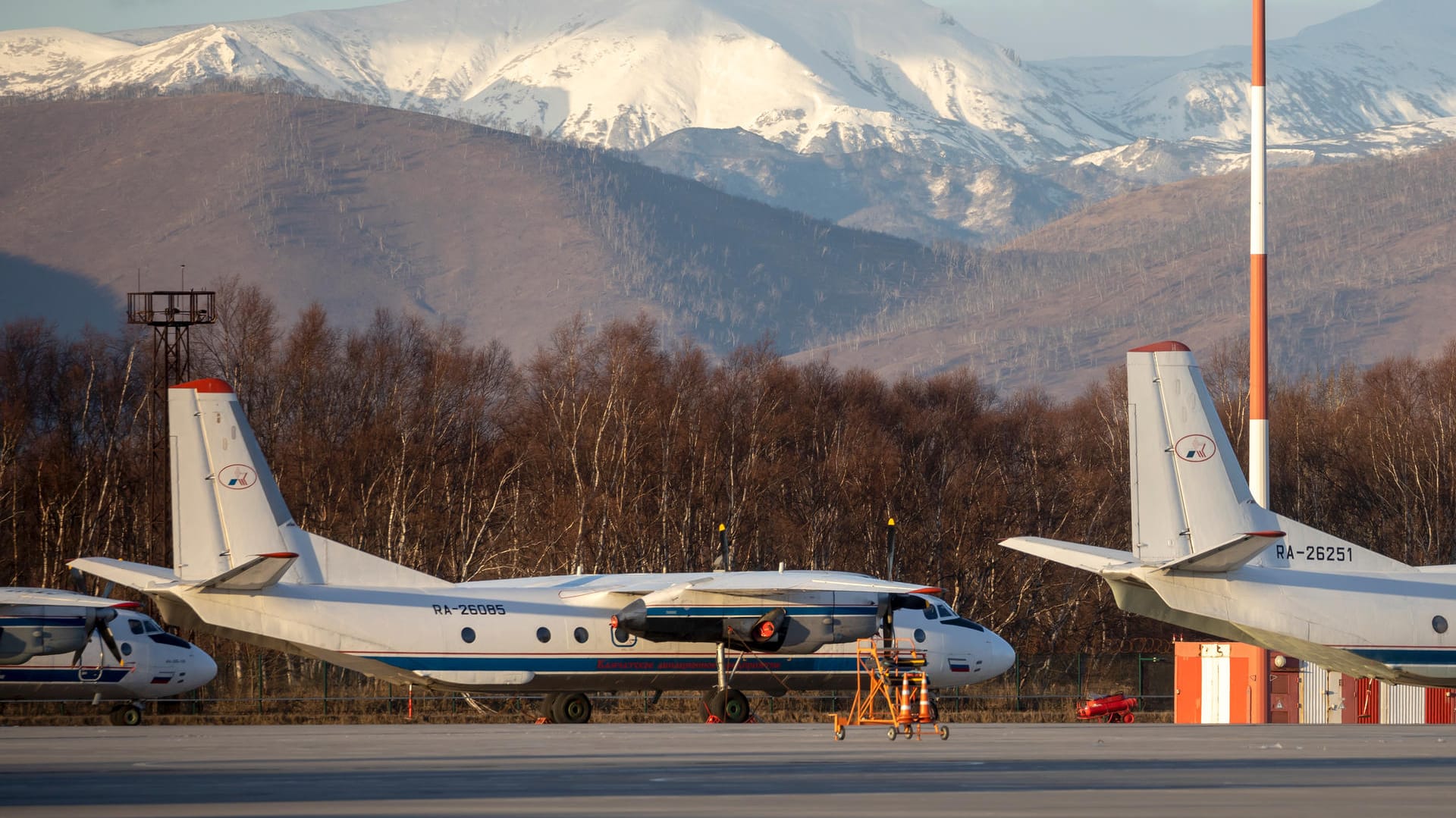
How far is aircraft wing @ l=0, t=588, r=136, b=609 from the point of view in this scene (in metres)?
35.8

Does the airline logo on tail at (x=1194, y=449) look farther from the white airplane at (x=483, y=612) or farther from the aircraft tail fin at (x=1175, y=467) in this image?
the white airplane at (x=483, y=612)

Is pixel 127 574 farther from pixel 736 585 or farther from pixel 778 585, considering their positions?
pixel 778 585

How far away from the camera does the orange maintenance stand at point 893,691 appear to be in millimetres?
29500

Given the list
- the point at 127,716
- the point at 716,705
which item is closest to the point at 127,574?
the point at 127,716

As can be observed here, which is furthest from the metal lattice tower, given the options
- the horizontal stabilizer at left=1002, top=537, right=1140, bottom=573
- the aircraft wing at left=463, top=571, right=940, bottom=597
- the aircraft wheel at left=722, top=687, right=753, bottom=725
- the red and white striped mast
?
the red and white striped mast

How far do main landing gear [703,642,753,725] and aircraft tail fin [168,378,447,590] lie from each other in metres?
→ 7.09

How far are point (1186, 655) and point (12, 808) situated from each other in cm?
3258

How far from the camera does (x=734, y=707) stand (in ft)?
120

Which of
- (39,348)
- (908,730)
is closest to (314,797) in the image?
(908,730)

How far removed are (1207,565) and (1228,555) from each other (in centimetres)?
66

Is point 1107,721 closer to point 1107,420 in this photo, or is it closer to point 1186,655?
point 1186,655

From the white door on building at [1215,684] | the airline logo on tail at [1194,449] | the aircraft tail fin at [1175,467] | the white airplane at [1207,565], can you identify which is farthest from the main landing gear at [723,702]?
the white door on building at [1215,684]

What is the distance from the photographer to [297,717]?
134 ft

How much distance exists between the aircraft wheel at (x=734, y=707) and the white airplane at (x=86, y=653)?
1173cm
